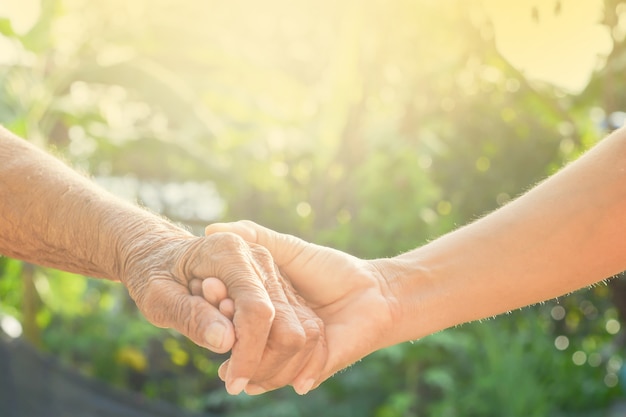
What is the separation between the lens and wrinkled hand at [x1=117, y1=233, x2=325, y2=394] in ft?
5.11

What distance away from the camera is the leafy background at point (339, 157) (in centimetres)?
636

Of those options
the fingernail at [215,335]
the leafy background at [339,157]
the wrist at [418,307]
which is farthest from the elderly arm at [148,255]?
the leafy background at [339,157]

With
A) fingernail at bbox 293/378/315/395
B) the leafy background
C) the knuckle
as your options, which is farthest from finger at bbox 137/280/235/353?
the leafy background

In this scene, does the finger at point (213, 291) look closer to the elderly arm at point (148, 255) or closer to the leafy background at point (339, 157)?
the elderly arm at point (148, 255)

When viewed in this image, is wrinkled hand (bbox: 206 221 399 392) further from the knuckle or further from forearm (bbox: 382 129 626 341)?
the knuckle

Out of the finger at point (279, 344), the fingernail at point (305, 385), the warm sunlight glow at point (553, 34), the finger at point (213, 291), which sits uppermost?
the warm sunlight glow at point (553, 34)

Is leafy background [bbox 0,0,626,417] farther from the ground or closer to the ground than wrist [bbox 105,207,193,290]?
closer to the ground

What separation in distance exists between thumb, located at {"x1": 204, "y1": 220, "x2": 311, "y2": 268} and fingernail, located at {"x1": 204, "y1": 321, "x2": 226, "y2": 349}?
0.51 meters

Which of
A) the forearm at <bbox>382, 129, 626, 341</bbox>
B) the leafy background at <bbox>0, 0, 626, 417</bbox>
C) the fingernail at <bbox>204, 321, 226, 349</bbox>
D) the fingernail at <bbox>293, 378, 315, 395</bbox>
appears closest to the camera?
the fingernail at <bbox>204, 321, 226, 349</bbox>

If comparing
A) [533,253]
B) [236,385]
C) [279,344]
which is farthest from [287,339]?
[533,253]

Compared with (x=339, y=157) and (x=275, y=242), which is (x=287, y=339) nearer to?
(x=275, y=242)

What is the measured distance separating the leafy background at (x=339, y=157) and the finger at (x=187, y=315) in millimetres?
4617

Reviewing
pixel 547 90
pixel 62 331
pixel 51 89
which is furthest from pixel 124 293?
pixel 547 90

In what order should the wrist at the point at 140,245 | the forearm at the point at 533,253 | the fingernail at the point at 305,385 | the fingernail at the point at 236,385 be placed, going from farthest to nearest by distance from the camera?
1. the forearm at the point at 533,253
2. the fingernail at the point at 305,385
3. the wrist at the point at 140,245
4. the fingernail at the point at 236,385
